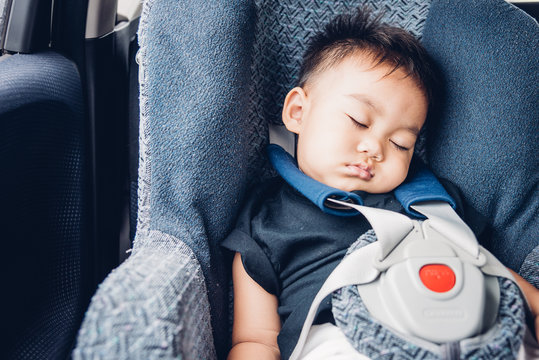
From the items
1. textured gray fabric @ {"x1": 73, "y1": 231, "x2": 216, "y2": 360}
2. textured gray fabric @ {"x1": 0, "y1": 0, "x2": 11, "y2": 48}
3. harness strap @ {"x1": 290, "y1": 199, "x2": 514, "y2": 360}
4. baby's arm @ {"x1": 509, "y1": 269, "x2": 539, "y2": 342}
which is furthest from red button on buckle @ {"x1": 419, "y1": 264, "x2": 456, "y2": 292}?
textured gray fabric @ {"x1": 0, "y1": 0, "x2": 11, "y2": 48}

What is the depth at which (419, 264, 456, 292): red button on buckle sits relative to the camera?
1.96 feet

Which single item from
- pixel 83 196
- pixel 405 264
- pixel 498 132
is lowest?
pixel 83 196

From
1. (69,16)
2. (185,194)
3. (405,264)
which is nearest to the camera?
(405,264)

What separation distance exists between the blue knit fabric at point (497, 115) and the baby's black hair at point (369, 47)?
0.07 metres

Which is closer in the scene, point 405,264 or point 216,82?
point 405,264

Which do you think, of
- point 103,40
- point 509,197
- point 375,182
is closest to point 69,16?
point 103,40

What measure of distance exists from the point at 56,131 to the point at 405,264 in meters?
0.62

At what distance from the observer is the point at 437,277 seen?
0.61 meters

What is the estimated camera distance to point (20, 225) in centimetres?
72

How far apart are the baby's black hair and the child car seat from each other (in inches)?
1.3

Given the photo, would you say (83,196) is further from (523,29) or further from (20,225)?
(523,29)

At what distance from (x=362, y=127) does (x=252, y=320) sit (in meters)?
0.39

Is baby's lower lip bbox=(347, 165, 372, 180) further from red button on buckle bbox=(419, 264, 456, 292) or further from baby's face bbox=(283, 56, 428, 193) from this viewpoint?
red button on buckle bbox=(419, 264, 456, 292)

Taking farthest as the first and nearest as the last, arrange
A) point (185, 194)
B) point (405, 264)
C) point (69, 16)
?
point (69, 16) → point (185, 194) → point (405, 264)
